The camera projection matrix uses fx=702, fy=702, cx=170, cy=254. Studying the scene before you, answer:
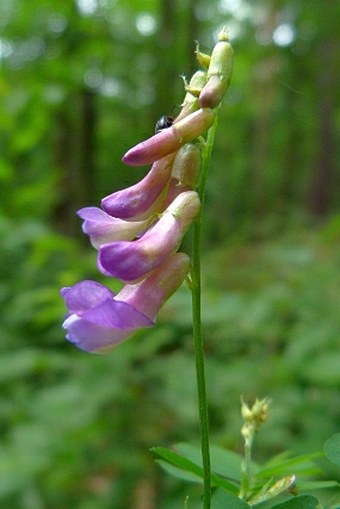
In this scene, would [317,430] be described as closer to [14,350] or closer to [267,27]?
[14,350]

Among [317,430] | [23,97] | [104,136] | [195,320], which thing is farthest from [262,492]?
[104,136]

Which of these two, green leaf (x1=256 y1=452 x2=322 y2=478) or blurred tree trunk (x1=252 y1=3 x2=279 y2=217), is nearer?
green leaf (x1=256 y1=452 x2=322 y2=478)

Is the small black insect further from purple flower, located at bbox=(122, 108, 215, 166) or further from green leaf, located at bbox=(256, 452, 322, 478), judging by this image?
green leaf, located at bbox=(256, 452, 322, 478)

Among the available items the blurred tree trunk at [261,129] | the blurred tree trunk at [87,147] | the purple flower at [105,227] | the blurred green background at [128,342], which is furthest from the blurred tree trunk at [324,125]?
the purple flower at [105,227]

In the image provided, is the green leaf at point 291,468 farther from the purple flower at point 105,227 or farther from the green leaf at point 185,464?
the purple flower at point 105,227

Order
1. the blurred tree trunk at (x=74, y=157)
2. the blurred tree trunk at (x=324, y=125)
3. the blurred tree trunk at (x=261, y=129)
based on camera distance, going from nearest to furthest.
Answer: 1. the blurred tree trunk at (x=74, y=157)
2. the blurred tree trunk at (x=324, y=125)
3. the blurred tree trunk at (x=261, y=129)

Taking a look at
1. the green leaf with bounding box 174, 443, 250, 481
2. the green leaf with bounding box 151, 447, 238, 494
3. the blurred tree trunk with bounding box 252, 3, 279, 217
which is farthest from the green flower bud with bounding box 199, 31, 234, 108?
the blurred tree trunk with bounding box 252, 3, 279, 217
